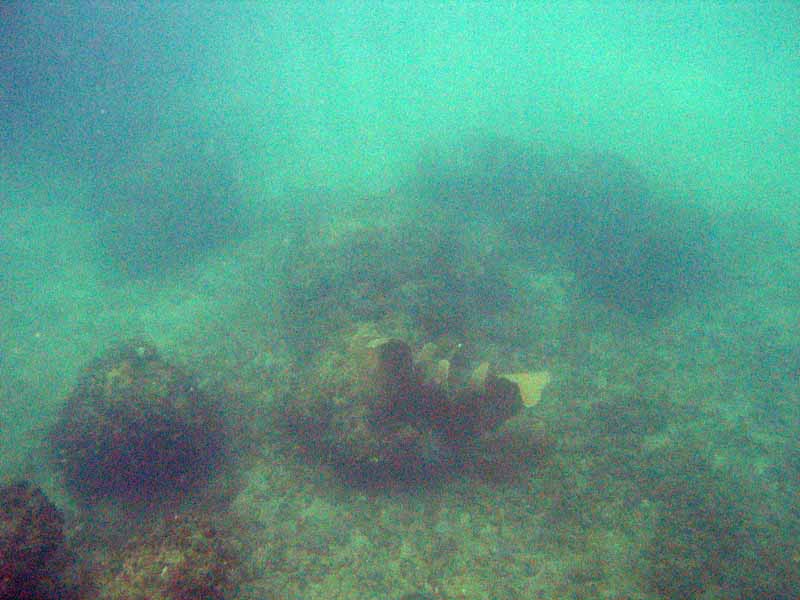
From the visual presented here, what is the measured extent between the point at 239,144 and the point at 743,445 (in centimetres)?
2726

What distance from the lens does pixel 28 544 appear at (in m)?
4.87

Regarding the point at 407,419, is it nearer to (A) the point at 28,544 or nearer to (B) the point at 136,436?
(B) the point at 136,436

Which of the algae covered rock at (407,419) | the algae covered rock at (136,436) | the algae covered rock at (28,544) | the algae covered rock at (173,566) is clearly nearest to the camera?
the algae covered rock at (173,566)

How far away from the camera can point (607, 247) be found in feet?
40.3

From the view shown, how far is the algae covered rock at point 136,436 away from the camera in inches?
263

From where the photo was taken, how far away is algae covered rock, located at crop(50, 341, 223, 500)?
6672 millimetres

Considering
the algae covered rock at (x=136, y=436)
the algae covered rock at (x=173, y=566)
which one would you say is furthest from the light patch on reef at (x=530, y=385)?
the algae covered rock at (x=136, y=436)

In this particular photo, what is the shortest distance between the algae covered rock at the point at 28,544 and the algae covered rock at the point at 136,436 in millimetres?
1257

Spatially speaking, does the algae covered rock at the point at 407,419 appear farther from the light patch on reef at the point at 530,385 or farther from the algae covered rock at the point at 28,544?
the algae covered rock at the point at 28,544

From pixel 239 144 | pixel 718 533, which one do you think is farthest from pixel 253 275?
pixel 239 144

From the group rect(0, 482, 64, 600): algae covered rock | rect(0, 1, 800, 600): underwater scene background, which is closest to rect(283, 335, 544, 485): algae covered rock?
rect(0, 1, 800, 600): underwater scene background

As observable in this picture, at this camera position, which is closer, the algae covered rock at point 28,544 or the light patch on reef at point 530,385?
the algae covered rock at point 28,544

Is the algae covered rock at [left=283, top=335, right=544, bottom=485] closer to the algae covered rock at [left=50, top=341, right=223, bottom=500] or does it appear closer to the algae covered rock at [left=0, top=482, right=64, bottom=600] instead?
the algae covered rock at [left=50, top=341, right=223, bottom=500]

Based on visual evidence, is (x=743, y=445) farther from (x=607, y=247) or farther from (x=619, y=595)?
(x=607, y=247)
